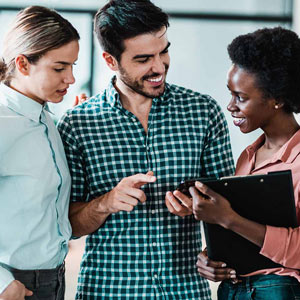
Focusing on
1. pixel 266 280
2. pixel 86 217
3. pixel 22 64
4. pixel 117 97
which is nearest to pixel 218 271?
pixel 266 280

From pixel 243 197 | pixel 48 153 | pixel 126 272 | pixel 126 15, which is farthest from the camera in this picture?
pixel 126 15

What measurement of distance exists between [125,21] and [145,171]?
20.4 inches

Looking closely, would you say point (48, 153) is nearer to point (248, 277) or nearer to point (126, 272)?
point (126, 272)

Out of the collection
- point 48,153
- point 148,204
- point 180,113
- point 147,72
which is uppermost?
point 147,72

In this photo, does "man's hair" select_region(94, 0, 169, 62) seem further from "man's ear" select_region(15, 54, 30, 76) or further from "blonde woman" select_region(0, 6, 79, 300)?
"man's ear" select_region(15, 54, 30, 76)

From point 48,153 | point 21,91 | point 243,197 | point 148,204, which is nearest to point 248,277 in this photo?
point 243,197

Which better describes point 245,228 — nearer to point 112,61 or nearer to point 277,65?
point 277,65

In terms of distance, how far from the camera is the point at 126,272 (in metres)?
1.66

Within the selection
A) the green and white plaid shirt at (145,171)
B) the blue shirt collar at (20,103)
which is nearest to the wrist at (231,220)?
the green and white plaid shirt at (145,171)

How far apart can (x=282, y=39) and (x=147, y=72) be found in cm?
45

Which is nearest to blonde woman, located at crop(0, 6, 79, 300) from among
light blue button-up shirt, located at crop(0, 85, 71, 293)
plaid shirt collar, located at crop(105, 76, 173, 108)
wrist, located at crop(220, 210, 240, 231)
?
light blue button-up shirt, located at crop(0, 85, 71, 293)

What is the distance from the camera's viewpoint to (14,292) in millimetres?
1297

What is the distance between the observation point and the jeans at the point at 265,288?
140 centimetres

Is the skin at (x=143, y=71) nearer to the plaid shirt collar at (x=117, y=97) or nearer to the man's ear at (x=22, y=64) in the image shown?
the plaid shirt collar at (x=117, y=97)
